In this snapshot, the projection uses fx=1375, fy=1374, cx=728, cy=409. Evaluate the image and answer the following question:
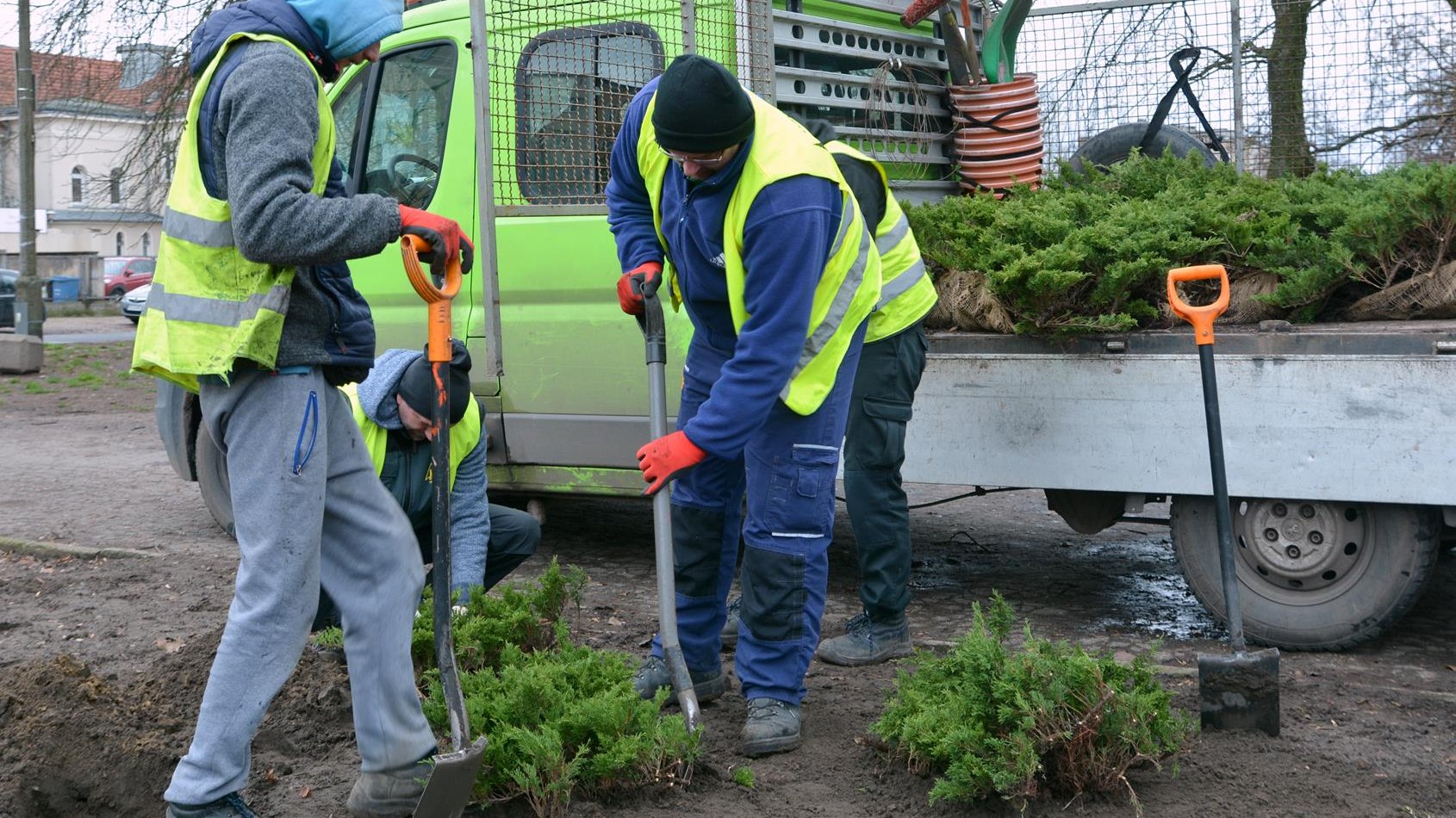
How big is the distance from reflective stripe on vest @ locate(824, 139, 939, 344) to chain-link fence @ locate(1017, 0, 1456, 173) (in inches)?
86.6

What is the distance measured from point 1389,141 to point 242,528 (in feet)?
18.4

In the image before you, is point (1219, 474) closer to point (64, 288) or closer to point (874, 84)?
point (874, 84)

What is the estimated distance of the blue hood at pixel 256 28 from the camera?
274 centimetres

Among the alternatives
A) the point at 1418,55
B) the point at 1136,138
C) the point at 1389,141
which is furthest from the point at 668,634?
the point at 1418,55

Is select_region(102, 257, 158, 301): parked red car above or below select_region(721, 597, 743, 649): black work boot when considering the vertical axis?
above

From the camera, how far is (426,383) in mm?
3771

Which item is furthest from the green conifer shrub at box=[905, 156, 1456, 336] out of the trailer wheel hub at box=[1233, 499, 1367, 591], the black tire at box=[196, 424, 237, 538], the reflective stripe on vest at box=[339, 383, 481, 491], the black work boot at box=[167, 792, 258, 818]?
the black tire at box=[196, 424, 237, 538]

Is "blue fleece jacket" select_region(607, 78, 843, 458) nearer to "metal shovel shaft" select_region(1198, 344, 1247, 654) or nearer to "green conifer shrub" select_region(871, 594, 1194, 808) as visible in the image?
"green conifer shrub" select_region(871, 594, 1194, 808)

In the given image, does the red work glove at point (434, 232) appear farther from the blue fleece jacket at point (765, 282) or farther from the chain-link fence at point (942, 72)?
the chain-link fence at point (942, 72)

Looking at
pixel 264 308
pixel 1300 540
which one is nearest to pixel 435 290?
pixel 264 308

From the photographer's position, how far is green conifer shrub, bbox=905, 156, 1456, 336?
424cm

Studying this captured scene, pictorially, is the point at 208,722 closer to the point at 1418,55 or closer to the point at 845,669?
the point at 845,669

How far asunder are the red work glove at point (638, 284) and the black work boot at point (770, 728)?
111cm

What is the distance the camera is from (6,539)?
5992 millimetres
